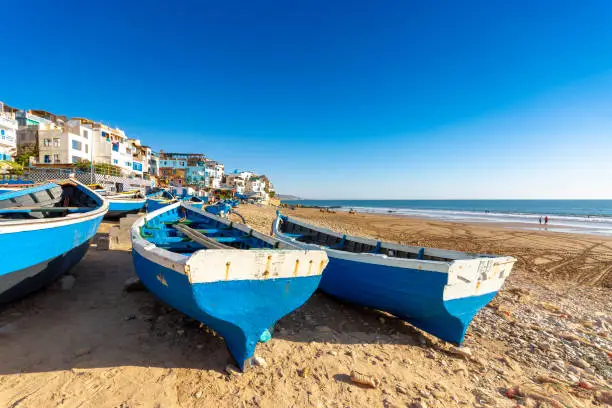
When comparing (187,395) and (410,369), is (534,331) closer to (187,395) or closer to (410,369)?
(410,369)

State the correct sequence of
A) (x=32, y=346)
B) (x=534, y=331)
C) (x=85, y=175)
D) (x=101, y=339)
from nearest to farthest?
(x=32, y=346), (x=101, y=339), (x=534, y=331), (x=85, y=175)

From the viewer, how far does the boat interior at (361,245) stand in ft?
18.3

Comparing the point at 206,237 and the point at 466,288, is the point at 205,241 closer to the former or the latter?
the point at 206,237

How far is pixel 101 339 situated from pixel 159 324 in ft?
2.39

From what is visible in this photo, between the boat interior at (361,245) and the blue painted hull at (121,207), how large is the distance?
35.3 ft

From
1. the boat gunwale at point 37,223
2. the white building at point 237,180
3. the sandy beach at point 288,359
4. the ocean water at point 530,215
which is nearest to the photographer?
the sandy beach at point 288,359

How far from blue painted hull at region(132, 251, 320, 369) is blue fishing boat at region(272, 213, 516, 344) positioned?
1557 millimetres

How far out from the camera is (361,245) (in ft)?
23.3

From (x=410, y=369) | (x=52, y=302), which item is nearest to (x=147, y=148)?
(x=52, y=302)

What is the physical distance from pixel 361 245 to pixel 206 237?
3989 mm

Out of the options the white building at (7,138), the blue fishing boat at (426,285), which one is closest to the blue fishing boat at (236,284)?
the blue fishing boat at (426,285)

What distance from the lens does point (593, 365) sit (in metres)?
4.34

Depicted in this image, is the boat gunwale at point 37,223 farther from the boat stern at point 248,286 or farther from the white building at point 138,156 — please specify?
the white building at point 138,156

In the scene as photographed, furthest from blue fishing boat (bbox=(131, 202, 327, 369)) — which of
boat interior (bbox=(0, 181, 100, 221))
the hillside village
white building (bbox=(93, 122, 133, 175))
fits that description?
white building (bbox=(93, 122, 133, 175))
